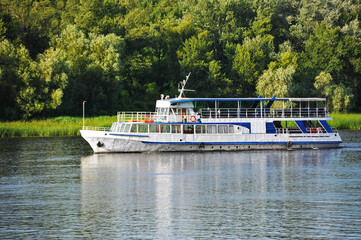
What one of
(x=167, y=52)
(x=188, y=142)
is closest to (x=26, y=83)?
(x=188, y=142)

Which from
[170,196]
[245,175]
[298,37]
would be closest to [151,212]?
[170,196]

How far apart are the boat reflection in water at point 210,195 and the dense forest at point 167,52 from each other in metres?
34.5

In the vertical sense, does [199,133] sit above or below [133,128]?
below

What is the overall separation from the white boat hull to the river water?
Answer: 1.04 m

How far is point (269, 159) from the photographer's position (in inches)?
2172

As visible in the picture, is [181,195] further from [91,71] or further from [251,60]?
[251,60]

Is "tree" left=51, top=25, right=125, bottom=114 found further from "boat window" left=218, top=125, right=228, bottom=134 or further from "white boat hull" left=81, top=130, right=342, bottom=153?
"boat window" left=218, top=125, right=228, bottom=134

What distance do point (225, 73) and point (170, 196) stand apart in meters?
74.9

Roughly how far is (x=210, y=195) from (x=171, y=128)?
20.0 metres

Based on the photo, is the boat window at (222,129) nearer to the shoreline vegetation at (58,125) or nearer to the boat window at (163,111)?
the boat window at (163,111)

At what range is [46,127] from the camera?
7725 centimetres

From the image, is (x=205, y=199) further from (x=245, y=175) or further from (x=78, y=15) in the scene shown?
(x=78, y=15)

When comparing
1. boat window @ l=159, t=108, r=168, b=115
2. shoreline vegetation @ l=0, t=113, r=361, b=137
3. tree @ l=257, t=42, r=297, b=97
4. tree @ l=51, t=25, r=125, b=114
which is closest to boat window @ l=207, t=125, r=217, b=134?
boat window @ l=159, t=108, r=168, b=115

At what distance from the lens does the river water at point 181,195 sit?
31562 mm
